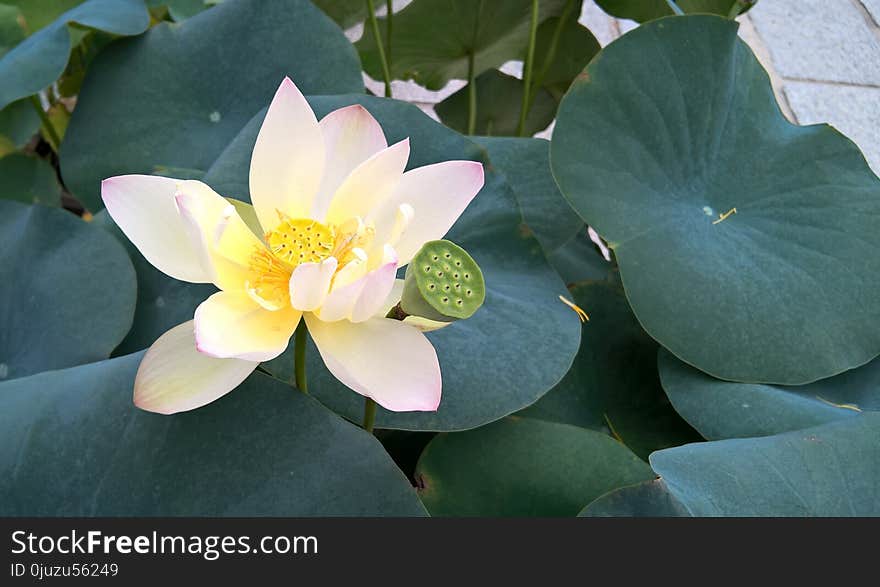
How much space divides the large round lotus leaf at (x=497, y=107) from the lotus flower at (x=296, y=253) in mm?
564

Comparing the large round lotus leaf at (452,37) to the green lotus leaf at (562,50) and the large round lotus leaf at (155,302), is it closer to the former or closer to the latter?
the green lotus leaf at (562,50)

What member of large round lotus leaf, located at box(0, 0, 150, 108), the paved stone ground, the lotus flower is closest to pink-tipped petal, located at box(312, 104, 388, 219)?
the lotus flower

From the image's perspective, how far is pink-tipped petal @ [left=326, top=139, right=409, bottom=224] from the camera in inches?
11.7

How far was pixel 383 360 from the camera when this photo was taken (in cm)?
27

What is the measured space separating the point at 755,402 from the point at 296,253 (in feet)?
1.01

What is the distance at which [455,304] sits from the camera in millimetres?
265

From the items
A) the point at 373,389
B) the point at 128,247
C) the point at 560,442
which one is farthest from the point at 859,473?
the point at 128,247

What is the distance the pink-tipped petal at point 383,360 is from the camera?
0.87 feet

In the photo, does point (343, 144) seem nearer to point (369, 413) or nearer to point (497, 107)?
point (369, 413)

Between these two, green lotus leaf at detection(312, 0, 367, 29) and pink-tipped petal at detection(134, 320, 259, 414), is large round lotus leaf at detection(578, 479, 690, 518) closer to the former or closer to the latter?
pink-tipped petal at detection(134, 320, 259, 414)

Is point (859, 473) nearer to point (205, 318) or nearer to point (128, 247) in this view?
point (205, 318)

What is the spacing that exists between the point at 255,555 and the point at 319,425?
6 cm

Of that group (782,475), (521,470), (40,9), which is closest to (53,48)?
(40,9)

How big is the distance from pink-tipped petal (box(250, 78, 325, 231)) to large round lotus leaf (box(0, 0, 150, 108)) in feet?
1.11
